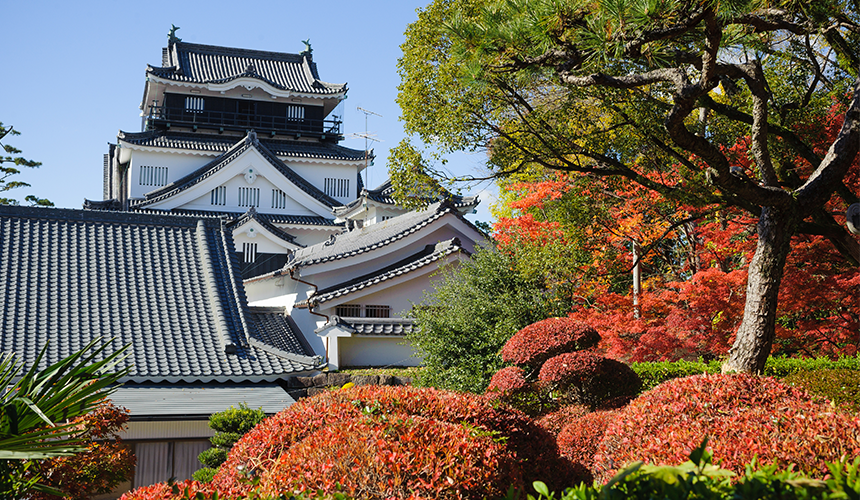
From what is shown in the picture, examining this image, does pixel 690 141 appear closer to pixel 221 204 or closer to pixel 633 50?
pixel 633 50

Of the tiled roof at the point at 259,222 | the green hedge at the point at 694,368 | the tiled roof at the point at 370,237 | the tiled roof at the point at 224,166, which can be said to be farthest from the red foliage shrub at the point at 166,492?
the tiled roof at the point at 224,166

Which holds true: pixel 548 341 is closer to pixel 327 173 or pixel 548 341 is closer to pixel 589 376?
pixel 589 376

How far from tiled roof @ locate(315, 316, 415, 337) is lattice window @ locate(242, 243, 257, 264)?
10.7m

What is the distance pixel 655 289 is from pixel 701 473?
1317 centimetres

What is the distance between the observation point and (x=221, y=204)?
32.1 meters

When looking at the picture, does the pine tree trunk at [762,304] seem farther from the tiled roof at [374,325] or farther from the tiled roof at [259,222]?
the tiled roof at [259,222]

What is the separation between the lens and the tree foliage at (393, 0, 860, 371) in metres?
7.43

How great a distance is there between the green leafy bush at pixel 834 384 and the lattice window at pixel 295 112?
31318 millimetres

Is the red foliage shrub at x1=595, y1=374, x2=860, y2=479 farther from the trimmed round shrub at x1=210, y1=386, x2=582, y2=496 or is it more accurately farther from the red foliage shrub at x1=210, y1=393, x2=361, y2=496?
the red foliage shrub at x1=210, y1=393, x2=361, y2=496

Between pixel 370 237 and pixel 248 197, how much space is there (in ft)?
33.3

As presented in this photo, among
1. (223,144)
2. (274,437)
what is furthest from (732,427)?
(223,144)

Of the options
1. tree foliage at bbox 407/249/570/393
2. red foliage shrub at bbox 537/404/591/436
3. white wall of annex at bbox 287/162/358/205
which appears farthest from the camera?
white wall of annex at bbox 287/162/358/205

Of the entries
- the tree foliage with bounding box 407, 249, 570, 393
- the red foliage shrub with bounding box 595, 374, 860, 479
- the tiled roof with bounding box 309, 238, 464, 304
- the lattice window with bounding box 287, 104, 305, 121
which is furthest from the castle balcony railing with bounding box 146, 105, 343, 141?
the red foliage shrub with bounding box 595, 374, 860, 479

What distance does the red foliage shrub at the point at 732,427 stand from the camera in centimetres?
398
